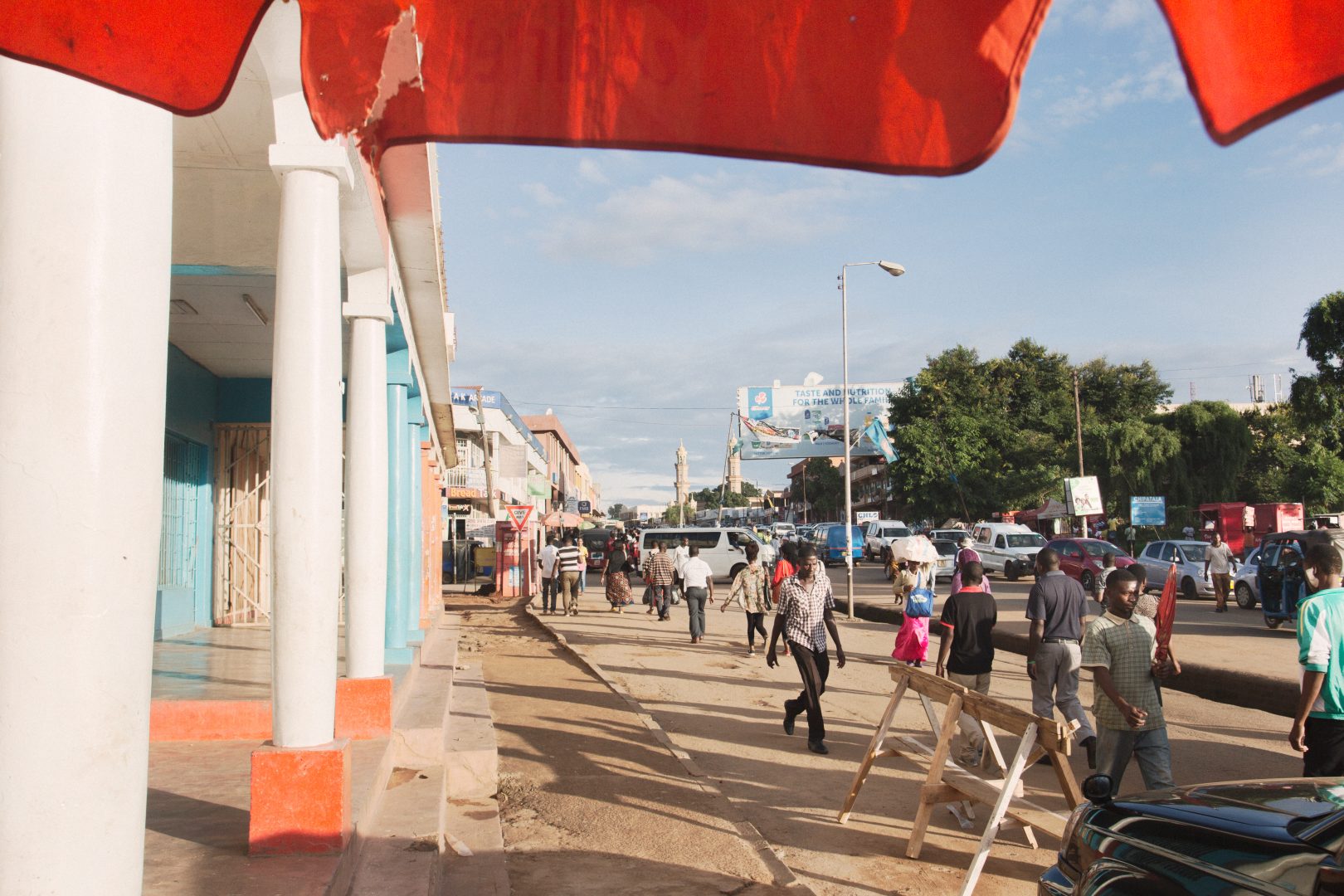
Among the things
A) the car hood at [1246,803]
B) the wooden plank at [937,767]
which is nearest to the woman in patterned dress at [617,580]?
the wooden plank at [937,767]

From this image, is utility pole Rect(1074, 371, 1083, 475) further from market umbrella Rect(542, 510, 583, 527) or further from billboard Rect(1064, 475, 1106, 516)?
market umbrella Rect(542, 510, 583, 527)

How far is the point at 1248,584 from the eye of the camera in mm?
Answer: 20953

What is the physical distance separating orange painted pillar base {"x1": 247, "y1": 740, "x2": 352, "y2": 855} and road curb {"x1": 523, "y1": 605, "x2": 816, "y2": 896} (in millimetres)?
2388

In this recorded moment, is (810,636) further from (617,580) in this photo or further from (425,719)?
(617,580)

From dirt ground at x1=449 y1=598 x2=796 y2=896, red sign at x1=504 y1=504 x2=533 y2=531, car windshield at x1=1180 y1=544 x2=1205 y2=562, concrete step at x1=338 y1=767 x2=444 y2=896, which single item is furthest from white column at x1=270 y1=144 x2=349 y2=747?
car windshield at x1=1180 y1=544 x2=1205 y2=562

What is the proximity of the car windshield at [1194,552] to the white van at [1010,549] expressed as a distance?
18.3 feet

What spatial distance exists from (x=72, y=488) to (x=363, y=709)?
4845mm

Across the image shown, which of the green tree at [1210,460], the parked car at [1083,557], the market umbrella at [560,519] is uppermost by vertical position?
the green tree at [1210,460]

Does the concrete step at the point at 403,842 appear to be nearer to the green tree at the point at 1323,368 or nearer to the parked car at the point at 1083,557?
the parked car at the point at 1083,557

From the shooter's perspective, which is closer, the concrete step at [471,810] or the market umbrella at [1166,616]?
the concrete step at [471,810]

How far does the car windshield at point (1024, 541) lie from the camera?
101 ft

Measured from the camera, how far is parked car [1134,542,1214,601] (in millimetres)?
23719

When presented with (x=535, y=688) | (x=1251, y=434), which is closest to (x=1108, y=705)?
(x=535, y=688)

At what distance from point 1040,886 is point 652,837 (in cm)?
284
